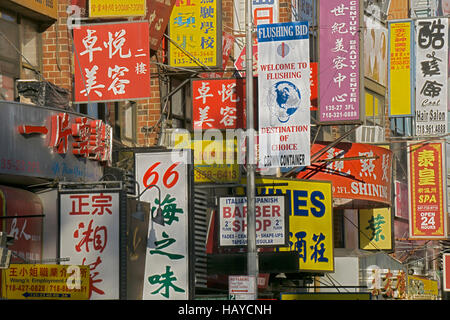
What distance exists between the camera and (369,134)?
4159 centimetres

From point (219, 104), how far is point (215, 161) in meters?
1.56

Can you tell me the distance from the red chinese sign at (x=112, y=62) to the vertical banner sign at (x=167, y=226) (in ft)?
5.40

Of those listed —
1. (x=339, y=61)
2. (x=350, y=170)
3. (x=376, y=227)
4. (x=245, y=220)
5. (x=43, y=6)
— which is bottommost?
(x=376, y=227)

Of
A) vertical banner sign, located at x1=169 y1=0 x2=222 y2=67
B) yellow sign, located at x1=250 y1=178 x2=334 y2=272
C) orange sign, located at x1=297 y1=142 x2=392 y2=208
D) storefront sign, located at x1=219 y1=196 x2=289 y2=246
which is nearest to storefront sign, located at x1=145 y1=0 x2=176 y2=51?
vertical banner sign, located at x1=169 y1=0 x2=222 y2=67

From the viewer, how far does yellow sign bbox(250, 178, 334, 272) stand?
29375 mm

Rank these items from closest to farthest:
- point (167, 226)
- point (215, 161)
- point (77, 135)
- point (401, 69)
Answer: point (77, 135)
point (167, 226)
point (215, 161)
point (401, 69)

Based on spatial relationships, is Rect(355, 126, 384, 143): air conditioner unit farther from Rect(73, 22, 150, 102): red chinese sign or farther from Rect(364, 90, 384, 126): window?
Rect(73, 22, 150, 102): red chinese sign

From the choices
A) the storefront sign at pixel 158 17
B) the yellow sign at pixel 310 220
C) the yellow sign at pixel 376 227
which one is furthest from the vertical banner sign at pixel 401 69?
the storefront sign at pixel 158 17

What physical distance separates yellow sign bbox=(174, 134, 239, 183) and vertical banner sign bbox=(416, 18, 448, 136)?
1096 centimetres

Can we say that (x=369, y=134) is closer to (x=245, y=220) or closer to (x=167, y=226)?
(x=245, y=220)

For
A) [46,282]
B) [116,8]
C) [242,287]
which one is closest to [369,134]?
[242,287]

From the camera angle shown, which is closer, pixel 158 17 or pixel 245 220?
pixel 245 220
